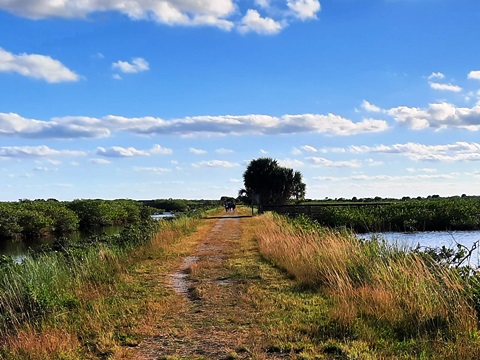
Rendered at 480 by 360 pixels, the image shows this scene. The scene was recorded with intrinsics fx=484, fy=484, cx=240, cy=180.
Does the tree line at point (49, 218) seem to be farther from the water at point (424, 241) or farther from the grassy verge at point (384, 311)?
the grassy verge at point (384, 311)

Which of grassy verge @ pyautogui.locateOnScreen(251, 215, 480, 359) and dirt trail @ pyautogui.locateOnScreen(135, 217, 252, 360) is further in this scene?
dirt trail @ pyautogui.locateOnScreen(135, 217, 252, 360)

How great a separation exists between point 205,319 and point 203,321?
13 centimetres

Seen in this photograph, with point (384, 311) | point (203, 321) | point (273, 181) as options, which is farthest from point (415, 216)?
point (203, 321)

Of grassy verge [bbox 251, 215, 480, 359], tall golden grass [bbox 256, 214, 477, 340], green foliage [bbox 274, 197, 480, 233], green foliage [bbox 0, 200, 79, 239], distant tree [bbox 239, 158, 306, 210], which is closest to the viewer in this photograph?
grassy verge [bbox 251, 215, 480, 359]

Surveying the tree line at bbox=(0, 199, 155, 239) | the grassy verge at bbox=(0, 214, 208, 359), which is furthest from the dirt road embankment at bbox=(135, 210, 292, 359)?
the tree line at bbox=(0, 199, 155, 239)

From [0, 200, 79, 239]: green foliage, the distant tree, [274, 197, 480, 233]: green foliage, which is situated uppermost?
the distant tree

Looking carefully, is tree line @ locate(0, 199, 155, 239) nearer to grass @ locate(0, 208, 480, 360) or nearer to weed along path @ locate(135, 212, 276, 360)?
grass @ locate(0, 208, 480, 360)

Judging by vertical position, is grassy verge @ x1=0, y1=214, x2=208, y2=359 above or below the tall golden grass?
below

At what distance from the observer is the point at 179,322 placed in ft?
24.8

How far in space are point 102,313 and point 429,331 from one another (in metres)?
5.03

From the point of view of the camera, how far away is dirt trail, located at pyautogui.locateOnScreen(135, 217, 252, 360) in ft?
20.1

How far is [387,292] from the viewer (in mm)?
8000

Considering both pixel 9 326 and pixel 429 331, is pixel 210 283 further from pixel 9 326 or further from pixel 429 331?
pixel 429 331

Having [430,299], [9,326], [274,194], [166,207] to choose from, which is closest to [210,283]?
[9,326]
